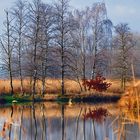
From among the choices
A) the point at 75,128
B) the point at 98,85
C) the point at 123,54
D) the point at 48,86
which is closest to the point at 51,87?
the point at 48,86

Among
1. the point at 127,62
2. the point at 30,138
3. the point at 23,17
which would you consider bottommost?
the point at 30,138

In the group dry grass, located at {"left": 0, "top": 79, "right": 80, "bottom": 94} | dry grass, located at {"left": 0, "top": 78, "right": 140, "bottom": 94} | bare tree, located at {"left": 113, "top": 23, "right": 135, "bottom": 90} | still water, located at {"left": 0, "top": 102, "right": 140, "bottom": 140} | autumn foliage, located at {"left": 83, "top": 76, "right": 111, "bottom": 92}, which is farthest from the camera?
bare tree, located at {"left": 113, "top": 23, "right": 135, "bottom": 90}

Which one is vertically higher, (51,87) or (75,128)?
(51,87)

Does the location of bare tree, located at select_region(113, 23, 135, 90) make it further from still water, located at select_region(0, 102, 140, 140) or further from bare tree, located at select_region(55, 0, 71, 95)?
still water, located at select_region(0, 102, 140, 140)

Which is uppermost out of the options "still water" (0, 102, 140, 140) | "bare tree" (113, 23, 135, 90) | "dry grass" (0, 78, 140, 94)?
"bare tree" (113, 23, 135, 90)

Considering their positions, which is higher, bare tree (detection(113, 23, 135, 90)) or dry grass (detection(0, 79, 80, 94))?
bare tree (detection(113, 23, 135, 90))

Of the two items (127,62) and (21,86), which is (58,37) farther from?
(127,62)

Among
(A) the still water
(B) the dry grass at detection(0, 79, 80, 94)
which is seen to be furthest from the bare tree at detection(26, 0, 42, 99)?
(A) the still water

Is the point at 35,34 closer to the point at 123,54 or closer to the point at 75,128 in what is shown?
the point at 123,54

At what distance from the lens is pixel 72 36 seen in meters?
55.8

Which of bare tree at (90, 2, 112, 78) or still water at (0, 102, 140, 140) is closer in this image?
still water at (0, 102, 140, 140)

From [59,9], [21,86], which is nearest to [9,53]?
[21,86]

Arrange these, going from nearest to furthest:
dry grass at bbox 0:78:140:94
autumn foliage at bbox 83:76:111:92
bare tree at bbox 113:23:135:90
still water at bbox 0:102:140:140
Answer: still water at bbox 0:102:140:140 < autumn foliage at bbox 83:76:111:92 < dry grass at bbox 0:78:140:94 < bare tree at bbox 113:23:135:90

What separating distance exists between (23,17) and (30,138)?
31999mm
